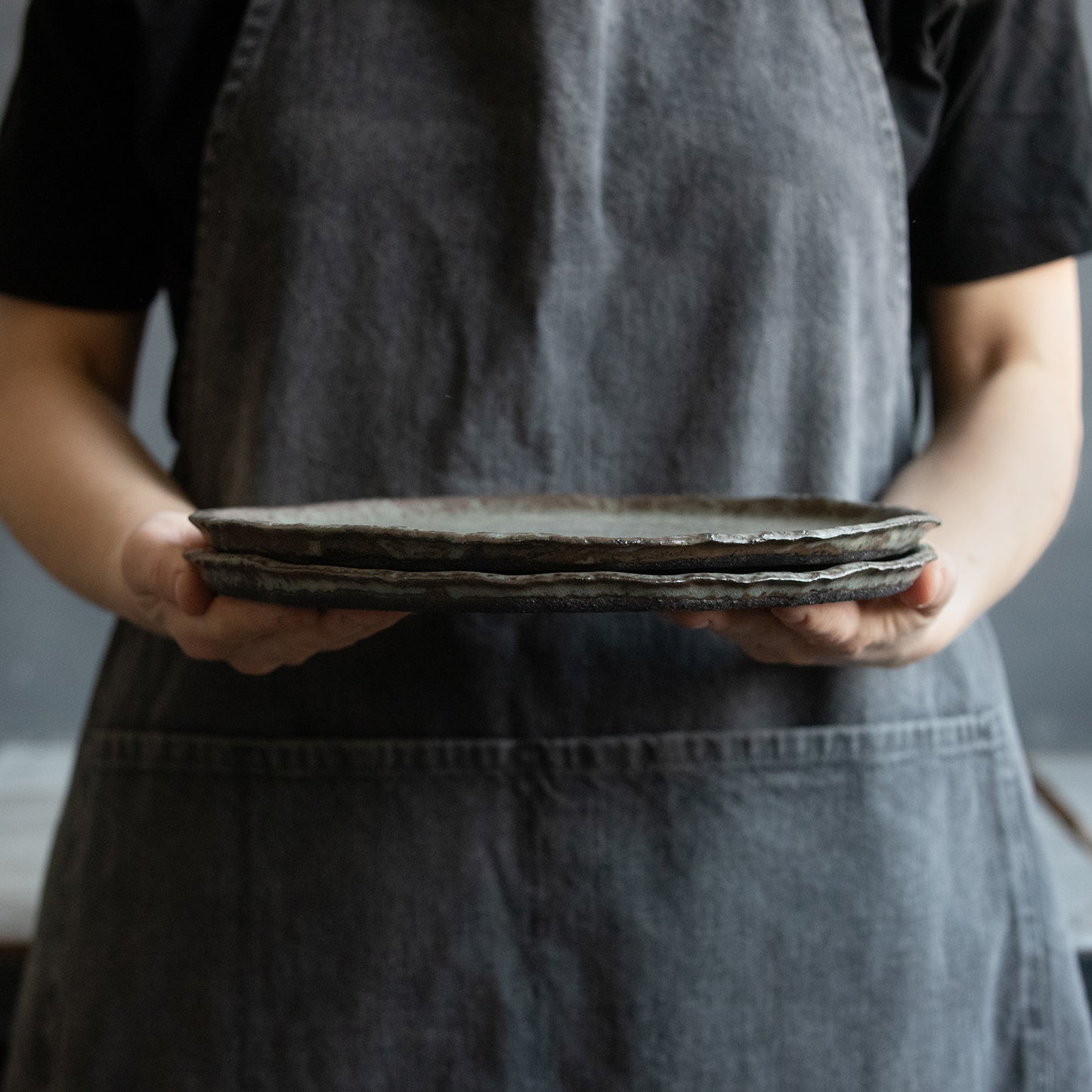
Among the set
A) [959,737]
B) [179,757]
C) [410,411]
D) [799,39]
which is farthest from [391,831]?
[799,39]

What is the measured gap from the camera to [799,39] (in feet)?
2.33

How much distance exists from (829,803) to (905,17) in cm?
52

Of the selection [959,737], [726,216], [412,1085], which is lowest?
[412,1085]

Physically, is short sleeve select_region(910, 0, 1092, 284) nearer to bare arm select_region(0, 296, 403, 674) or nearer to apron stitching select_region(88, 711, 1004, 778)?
apron stitching select_region(88, 711, 1004, 778)

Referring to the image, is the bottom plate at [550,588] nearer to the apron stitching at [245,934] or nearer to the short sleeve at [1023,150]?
the apron stitching at [245,934]

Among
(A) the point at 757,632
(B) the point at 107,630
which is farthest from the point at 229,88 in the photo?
(B) the point at 107,630

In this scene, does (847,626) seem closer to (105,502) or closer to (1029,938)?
(1029,938)

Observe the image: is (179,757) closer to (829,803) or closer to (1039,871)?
(829,803)

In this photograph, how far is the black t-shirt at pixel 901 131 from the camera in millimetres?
721

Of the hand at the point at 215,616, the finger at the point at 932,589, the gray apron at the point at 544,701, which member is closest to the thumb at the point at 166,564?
the hand at the point at 215,616

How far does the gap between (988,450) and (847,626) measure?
0.25 m

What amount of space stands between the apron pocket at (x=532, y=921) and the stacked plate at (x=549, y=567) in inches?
8.7

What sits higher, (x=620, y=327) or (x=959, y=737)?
(x=620, y=327)

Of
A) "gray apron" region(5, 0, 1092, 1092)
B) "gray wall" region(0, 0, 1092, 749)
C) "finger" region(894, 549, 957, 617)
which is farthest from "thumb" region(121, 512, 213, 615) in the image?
"gray wall" region(0, 0, 1092, 749)
